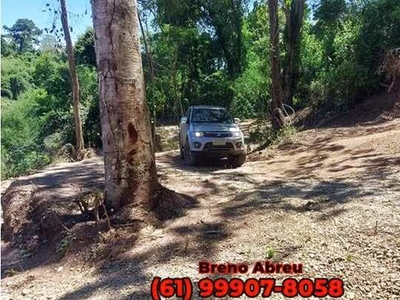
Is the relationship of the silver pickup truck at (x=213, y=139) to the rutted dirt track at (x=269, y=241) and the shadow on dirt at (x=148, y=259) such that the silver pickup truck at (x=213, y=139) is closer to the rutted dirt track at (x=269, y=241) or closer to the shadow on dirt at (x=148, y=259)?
the rutted dirt track at (x=269, y=241)

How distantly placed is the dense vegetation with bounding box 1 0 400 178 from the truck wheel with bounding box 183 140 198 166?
470cm

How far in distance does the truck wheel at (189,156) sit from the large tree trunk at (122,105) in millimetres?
5898

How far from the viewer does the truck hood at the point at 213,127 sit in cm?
1162

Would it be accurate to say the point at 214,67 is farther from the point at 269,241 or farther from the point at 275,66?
the point at 269,241

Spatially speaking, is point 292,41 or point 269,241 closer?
point 269,241

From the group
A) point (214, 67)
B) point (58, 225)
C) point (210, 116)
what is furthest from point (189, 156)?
point (214, 67)

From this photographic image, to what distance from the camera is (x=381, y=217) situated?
197 inches

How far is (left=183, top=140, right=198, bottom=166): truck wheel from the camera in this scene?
1171 cm

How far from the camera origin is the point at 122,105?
554cm

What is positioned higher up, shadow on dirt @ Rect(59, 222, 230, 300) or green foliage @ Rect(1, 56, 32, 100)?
green foliage @ Rect(1, 56, 32, 100)

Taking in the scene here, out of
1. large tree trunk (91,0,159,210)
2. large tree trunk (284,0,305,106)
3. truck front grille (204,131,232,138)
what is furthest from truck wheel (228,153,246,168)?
large tree trunk (284,0,305,106)

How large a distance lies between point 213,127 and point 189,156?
1.09 m

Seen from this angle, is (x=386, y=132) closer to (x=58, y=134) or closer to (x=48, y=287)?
(x=48, y=287)

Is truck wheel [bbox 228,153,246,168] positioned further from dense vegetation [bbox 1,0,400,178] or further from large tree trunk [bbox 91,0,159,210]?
large tree trunk [bbox 91,0,159,210]
